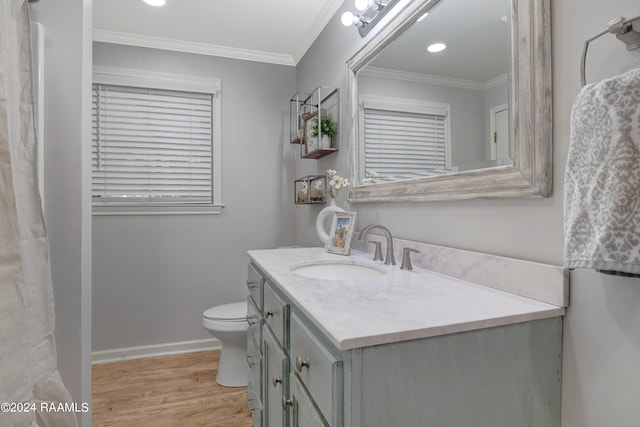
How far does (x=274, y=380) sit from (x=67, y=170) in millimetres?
997

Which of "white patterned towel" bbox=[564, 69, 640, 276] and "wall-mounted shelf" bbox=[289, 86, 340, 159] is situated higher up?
"wall-mounted shelf" bbox=[289, 86, 340, 159]

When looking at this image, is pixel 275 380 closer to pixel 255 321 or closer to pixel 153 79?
pixel 255 321

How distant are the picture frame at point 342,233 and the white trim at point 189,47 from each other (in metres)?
1.73

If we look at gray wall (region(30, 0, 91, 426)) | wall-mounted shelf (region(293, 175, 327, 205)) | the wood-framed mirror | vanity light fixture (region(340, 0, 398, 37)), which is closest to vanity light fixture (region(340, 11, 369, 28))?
vanity light fixture (region(340, 0, 398, 37))

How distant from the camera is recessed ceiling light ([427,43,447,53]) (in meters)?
1.27

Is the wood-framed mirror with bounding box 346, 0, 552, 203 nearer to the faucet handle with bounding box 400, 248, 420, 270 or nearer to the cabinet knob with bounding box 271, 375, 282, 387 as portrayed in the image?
the faucet handle with bounding box 400, 248, 420, 270

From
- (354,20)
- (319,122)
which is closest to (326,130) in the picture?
(319,122)

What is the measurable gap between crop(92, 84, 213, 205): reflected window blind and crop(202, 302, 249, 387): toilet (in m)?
0.99

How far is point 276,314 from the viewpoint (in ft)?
3.82

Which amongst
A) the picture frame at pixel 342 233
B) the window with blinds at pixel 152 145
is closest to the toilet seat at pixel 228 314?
the picture frame at pixel 342 233

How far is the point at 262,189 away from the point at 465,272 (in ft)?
6.74

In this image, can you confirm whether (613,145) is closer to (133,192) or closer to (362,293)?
(362,293)

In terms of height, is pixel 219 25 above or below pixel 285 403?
above

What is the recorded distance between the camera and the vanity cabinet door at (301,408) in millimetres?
794
